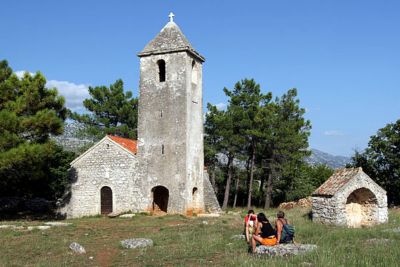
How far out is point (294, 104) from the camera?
1515 inches

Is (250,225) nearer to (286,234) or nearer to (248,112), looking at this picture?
(286,234)

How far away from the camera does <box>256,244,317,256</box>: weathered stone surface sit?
1190 cm

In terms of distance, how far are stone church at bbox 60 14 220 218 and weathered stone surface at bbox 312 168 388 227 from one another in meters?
8.28

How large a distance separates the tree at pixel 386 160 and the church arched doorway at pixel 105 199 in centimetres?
2048

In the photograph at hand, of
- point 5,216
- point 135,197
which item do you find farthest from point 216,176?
point 5,216

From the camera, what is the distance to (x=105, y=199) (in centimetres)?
2841

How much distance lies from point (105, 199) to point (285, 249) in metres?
18.2

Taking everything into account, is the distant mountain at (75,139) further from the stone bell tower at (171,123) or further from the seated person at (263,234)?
the seated person at (263,234)

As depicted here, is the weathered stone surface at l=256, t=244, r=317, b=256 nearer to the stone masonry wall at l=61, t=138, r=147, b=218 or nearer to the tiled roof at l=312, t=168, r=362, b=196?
the tiled roof at l=312, t=168, r=362, b=196

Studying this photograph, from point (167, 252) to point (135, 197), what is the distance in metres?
14.1

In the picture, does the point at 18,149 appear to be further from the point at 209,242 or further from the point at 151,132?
the point at 209,242

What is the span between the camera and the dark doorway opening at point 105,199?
2830 centimetres

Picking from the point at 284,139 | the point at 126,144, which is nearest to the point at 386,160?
the point at 284,139

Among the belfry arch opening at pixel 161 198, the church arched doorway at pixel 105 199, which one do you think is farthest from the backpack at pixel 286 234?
the church arched doorway at pixel 105 199
